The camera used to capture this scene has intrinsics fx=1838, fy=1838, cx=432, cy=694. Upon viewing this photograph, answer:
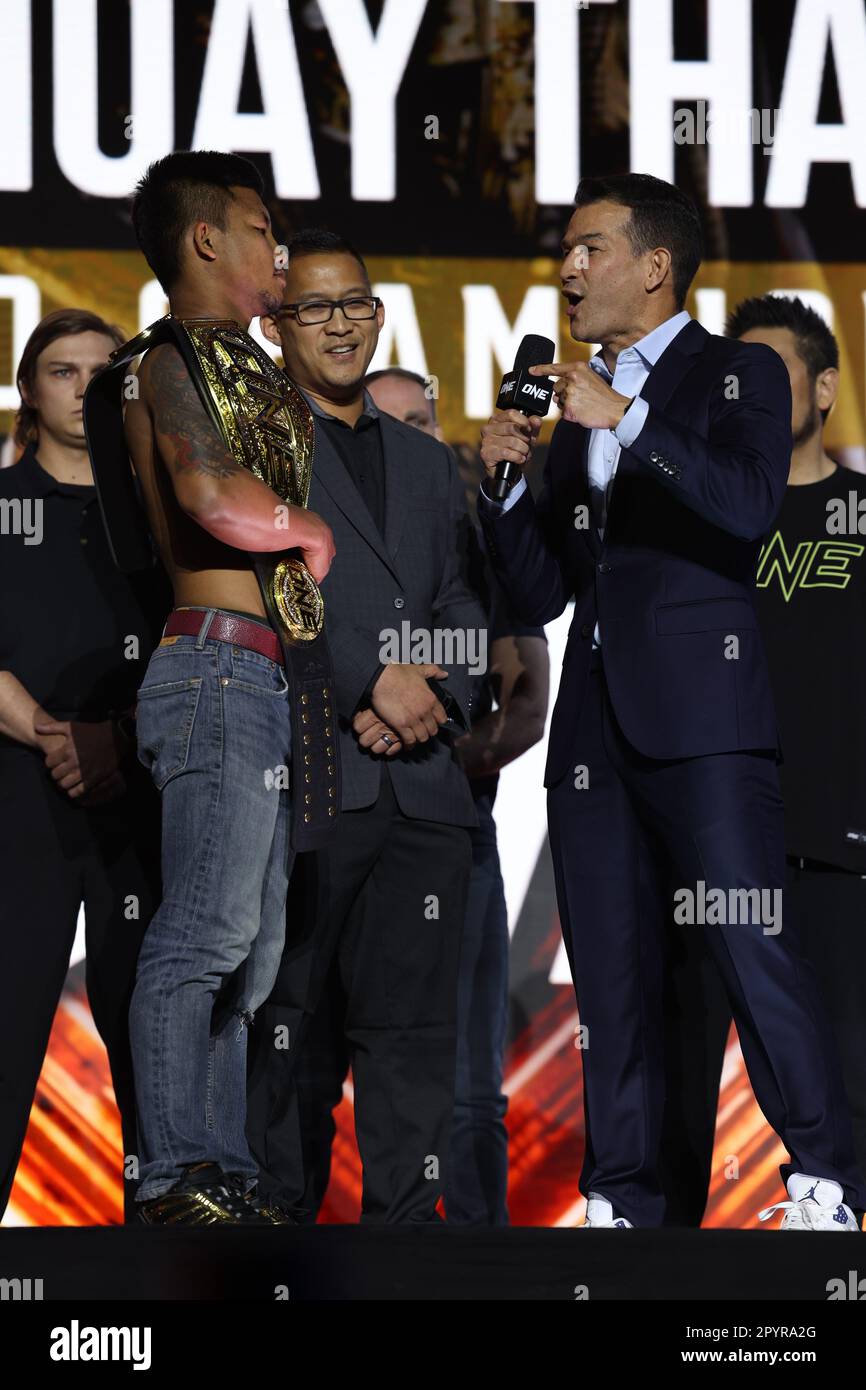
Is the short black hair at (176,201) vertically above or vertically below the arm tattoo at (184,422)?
above

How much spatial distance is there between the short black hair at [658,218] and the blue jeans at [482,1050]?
1281 mm

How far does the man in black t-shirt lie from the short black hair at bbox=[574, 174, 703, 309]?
2.49 feet

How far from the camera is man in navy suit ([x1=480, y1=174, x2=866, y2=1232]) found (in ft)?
9.82

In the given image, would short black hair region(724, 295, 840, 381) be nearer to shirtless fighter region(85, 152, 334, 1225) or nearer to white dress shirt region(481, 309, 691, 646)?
white dress shirt region(481, 309, 691, 646)

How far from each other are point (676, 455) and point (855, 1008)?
1.36 m

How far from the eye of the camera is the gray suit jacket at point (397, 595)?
338 cm

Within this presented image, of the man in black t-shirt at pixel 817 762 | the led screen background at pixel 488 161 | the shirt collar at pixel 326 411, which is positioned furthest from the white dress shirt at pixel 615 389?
the led screen background at pixel 488 161

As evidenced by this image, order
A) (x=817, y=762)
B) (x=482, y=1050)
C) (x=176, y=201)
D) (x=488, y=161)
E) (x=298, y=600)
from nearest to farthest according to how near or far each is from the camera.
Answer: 1. (x=298, y=600)
2. (x=176, y=201)
3. (x=817, y=762)
4. (x=482, y=1050)
5. (x=488, y=161)

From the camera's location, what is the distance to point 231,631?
9.41 feet

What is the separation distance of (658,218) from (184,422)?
1.02 metres

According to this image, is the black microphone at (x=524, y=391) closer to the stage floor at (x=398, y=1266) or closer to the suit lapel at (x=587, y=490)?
the suit lapel at (x=587, y=490)

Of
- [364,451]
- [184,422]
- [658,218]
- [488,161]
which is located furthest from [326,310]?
[488,161]

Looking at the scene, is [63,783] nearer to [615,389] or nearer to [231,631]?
[231,631]
